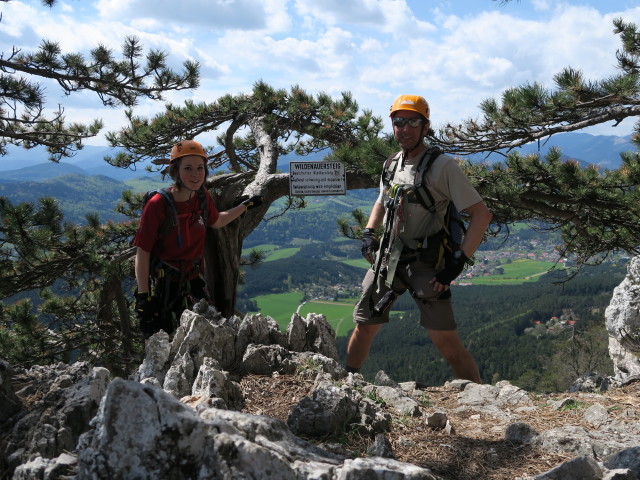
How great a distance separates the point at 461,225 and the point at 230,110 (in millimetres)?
6525

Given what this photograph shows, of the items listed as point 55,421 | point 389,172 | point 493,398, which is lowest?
point 493,398

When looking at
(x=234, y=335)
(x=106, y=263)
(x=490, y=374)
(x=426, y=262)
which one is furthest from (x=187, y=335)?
(x=490, y=374)

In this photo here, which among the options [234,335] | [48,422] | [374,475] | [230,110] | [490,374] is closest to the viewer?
[374,475]

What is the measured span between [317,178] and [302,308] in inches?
3952

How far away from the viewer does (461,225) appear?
4.36 m

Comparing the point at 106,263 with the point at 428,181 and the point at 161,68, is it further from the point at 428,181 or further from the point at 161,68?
the point at 428,181

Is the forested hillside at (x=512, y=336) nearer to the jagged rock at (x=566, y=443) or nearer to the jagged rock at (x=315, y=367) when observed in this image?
the jagged rock at (x=315, y=367)

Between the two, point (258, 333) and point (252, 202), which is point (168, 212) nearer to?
point (252, 202)

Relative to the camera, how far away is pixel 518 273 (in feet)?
447

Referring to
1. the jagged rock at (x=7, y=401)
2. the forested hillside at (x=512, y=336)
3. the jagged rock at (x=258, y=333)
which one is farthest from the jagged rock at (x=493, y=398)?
the forested hillside at (x=512, y=336)

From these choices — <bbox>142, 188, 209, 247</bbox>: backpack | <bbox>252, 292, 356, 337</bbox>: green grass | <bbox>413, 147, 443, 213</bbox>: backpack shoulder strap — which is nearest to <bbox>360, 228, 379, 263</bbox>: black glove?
<bbox>413, 147, 443, 213</bbox>: backpack shoulder strap

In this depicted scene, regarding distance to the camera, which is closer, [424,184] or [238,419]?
[238,419]

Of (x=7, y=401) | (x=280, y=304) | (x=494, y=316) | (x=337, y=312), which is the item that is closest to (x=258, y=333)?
(x=7, y=401)

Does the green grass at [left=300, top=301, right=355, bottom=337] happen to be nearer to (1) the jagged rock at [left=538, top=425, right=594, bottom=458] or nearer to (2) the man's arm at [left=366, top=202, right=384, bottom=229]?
(2) the man's arm at [left=366, top=202, right=384, bottom=229]
